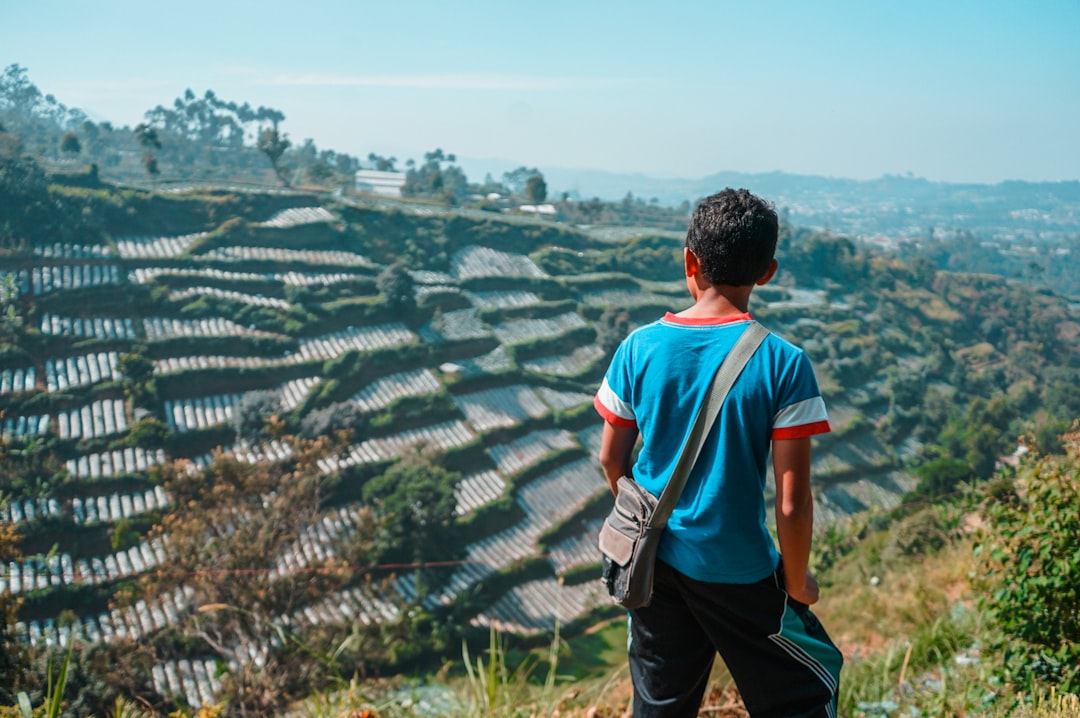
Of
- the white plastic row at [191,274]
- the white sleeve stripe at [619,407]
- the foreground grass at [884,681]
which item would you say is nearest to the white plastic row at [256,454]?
the white plastic row at [191,274]

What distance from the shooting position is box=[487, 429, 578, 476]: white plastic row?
19.3 m

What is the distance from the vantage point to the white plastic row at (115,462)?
591 inches

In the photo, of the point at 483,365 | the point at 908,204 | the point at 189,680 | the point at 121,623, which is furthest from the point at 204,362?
the point at 908,204

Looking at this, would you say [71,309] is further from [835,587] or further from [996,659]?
[996,659]

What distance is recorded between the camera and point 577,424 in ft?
72.3

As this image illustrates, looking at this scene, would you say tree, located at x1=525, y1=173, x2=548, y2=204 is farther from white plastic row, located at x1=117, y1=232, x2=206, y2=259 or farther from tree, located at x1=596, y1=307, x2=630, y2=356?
white plastic row, located at x1=117, y1=232, x2=206, y2=259

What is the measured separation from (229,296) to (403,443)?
25.8 ft

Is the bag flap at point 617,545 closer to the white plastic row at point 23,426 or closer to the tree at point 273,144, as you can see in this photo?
the white plastic row at point 23,426

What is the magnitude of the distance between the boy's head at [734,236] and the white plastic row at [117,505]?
15500 mm

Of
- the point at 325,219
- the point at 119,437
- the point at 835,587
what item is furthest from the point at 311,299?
the point at 835,587

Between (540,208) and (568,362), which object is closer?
(568,362)

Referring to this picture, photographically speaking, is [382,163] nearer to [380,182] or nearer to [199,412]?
[380,182]

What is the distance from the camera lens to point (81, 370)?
1727cm

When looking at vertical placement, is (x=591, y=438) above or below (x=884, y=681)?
below
